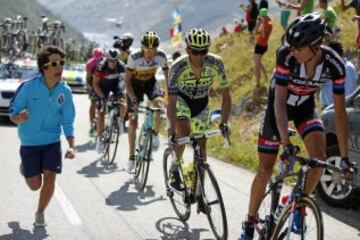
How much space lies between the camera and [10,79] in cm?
1684

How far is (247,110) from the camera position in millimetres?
15781

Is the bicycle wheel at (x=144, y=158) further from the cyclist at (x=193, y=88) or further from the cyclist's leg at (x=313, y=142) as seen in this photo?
the cyclist's leg at (x=313, y=142)

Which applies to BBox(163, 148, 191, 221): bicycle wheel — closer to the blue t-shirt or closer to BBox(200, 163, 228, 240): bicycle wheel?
BBox(200, 163, 228, 240): bicycle wheel

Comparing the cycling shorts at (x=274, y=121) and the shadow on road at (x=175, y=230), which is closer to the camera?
the cycling shorts at (x=274, y=121)

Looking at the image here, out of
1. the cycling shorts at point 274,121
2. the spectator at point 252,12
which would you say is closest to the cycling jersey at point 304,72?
the cycling shorts at point 274,121

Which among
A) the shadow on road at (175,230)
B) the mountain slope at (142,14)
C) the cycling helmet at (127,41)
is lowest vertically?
the shadow on road at (175,230)

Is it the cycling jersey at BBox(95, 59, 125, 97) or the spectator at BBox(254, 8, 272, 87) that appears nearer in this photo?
the cycling jersey at BBox(95, 59, 125, 97)

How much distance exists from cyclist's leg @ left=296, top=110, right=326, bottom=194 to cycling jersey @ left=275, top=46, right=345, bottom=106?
0.94ft

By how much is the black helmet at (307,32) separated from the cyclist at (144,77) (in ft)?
14.2

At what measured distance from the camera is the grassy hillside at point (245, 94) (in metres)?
11.8

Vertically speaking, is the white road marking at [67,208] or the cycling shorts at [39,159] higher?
the cycling shorts at [39,159]

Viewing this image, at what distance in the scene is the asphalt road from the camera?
21.4 feet

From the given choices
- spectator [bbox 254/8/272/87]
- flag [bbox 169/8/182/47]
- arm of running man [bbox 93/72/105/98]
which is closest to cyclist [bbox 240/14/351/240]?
arm of running man [bbox 93/72/105/98]

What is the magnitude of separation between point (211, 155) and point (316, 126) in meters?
7.13
